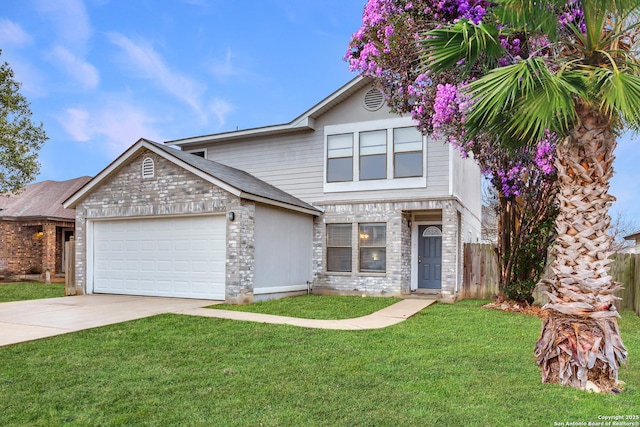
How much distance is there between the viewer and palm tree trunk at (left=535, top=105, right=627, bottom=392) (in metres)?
4.81

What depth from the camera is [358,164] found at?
14.0 metres

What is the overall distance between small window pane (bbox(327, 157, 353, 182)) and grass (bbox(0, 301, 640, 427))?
7.03 meters

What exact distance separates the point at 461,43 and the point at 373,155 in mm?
8299

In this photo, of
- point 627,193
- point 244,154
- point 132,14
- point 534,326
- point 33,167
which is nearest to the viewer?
point 534,326

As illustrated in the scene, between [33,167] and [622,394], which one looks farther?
[33,167]

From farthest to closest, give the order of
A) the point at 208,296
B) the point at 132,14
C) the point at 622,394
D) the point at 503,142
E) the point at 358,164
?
1. the point at 132,14
2. the point at 358,164
3. the point at 208,296
4. the point at 503,142
5. the point at 622,394

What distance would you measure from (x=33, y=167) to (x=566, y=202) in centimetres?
1842

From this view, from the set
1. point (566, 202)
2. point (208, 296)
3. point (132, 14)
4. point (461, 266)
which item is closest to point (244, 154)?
point (208, 296)

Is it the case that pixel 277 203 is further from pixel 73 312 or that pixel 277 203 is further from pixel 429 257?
pixel 73 312

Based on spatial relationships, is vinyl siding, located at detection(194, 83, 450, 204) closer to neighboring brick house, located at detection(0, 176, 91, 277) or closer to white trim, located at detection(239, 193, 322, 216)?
white trim, located at detection(239, 193, 322, 216)

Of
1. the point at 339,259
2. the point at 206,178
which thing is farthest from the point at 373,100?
the point at 206,178

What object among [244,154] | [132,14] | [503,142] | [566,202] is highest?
[132,14]

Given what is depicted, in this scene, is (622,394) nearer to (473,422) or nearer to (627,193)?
(473,422)

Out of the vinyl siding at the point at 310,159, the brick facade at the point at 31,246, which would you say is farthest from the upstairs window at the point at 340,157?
the brick facade at the point at 31,246
